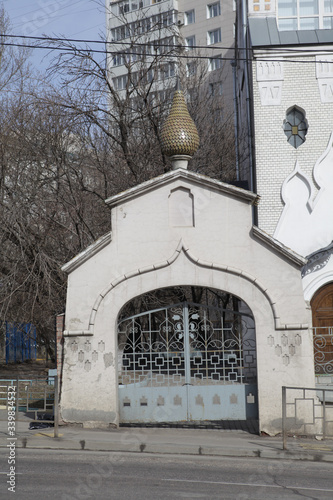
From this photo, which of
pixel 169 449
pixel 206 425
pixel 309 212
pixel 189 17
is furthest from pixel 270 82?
pixel 189 17

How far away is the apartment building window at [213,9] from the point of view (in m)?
48.3

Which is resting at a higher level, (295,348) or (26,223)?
(26,223)

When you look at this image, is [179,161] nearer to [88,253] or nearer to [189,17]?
[88,253]

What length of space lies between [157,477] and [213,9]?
46566 millimetres

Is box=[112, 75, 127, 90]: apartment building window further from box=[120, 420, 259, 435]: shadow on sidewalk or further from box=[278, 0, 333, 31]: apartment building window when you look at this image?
box=[120, 420, 259, 435]: shadow on sidewalk

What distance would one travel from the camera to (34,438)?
1047cm

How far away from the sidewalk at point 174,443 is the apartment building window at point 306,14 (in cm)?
1156

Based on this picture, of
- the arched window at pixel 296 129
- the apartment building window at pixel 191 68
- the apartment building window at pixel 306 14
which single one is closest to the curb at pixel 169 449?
the arched window at pixel 296 129

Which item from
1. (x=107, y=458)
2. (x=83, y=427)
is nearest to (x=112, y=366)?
(x=83, y=427)

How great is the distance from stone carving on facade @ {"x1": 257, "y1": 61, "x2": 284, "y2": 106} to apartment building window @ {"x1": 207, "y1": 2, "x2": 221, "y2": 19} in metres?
34.5

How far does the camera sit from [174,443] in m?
10.1

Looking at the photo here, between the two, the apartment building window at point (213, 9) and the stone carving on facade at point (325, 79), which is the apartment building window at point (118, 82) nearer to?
the stone carving on facade at point (325, 79)

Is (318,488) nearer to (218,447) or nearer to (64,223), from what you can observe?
(218,447)

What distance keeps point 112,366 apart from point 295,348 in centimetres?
337
